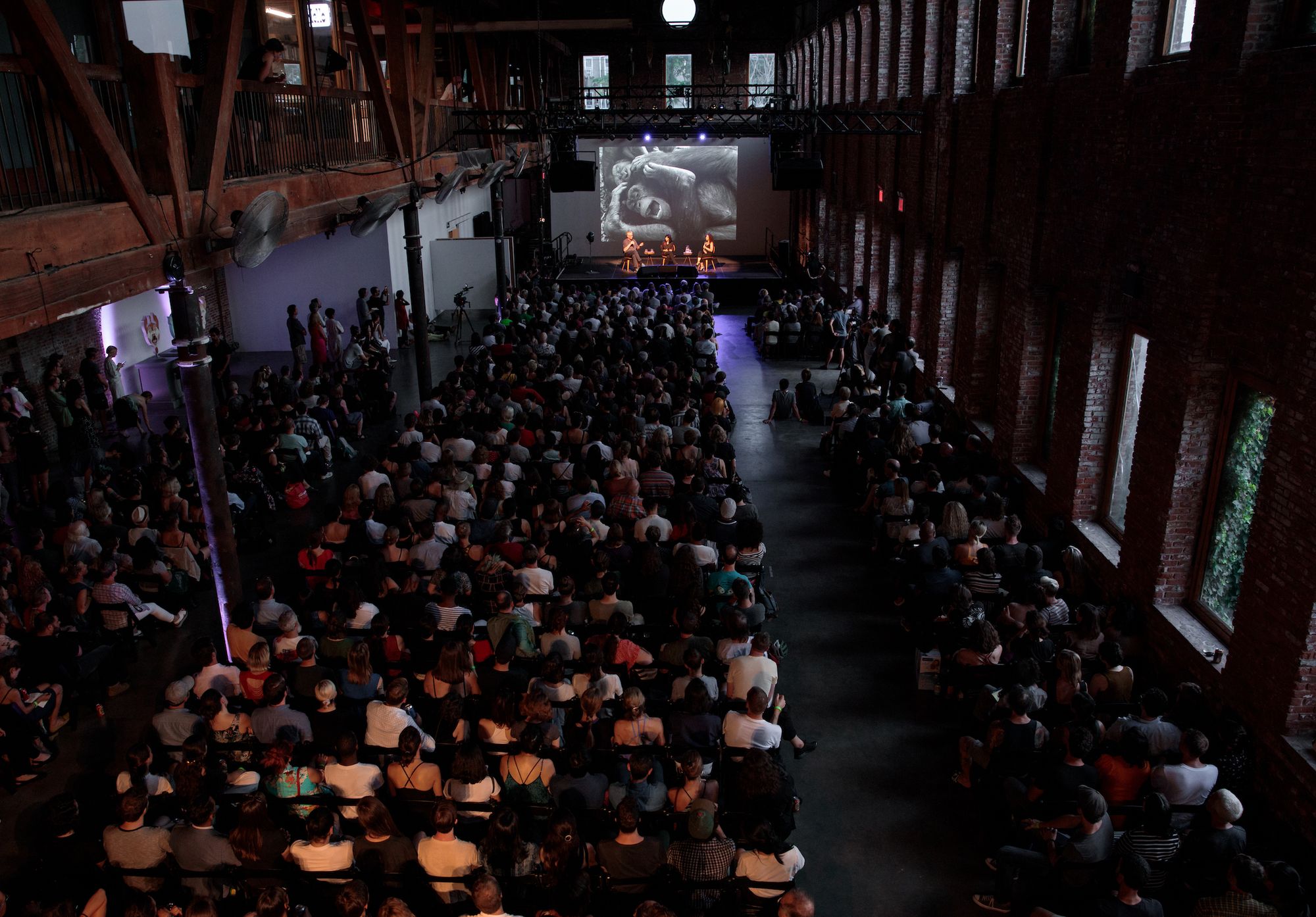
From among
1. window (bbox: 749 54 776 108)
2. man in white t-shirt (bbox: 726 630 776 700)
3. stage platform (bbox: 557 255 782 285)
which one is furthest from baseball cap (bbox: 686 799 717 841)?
window (bbox: 749 54 776 108)

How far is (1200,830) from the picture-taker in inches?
203

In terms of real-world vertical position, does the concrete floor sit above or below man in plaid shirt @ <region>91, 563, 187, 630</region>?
below

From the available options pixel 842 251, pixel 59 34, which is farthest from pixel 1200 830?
pixel 842 251

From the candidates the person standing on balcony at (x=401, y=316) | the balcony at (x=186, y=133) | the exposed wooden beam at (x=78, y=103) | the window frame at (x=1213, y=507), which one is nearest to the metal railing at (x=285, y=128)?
the balcony at (x=186, y=133)

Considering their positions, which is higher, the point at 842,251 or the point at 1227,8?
the point at 1227,8

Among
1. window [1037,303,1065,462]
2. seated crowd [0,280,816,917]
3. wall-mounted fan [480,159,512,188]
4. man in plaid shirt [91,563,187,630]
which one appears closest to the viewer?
seated crowd [0,280,816,917]

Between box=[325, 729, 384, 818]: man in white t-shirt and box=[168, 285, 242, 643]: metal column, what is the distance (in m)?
3.54

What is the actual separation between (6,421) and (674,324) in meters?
10.6

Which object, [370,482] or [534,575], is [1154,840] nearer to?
[534,575]

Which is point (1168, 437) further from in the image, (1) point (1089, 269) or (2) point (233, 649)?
(2) point (233, 649)

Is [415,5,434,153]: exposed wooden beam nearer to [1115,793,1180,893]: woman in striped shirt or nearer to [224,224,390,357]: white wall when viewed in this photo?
[224,224,390,357]: white wall

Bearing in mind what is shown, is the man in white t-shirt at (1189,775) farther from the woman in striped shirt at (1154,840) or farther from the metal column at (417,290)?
the metal column at (417,290)

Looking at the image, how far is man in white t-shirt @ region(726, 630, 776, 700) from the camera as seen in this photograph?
6.59 meters

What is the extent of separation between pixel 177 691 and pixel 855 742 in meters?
4.83
